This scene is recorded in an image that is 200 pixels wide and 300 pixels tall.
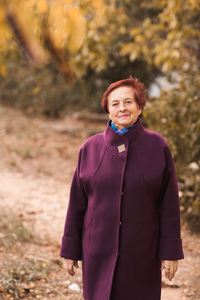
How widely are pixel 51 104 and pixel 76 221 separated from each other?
28.3ft

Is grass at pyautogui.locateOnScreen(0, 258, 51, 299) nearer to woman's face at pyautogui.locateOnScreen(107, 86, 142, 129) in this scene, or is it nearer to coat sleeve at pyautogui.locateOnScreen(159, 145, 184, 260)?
coat sleeve at pyautogui.locateOnScreen(159, 145, 184, 260)

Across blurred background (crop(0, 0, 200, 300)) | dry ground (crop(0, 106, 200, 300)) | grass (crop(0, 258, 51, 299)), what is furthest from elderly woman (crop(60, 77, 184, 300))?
dry ground (crop(0, 106, 200, 300))

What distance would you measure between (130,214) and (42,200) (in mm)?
3430

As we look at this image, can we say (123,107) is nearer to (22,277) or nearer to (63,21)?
(63,21)

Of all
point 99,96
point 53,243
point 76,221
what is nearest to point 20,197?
point 53,243

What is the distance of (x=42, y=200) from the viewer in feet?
16.8

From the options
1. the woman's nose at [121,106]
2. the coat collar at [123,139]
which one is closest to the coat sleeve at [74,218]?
the coat collar at [123,139]

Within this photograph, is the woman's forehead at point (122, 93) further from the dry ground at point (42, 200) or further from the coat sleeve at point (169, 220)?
the dry ground at point (42, 200)

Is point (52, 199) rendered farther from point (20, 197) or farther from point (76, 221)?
point (76, 221)

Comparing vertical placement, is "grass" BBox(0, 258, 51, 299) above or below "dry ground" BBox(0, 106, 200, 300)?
below

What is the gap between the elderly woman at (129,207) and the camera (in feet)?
6.12

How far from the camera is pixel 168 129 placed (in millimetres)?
4113

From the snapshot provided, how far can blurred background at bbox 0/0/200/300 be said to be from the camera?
1.94 metres

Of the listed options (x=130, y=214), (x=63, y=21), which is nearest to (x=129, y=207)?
(x=130, y=214)
